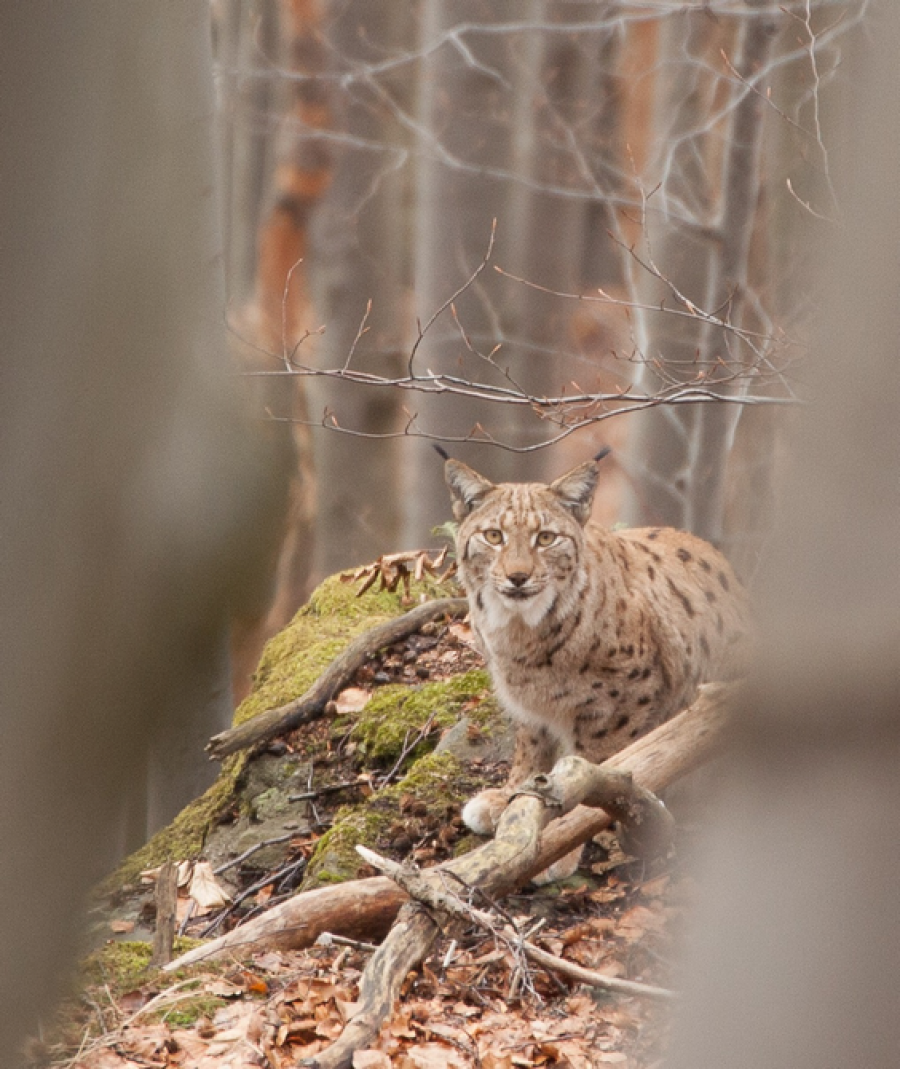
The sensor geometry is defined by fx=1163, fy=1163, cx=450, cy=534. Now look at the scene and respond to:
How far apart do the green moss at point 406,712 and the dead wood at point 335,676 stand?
0.50 ft

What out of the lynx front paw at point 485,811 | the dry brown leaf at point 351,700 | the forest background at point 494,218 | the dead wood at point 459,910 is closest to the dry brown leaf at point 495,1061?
the dead wood at point 459,910

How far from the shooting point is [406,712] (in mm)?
3033

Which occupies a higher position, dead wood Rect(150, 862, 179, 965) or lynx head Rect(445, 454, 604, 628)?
lynx head Rect(445, 454, 604, 628)

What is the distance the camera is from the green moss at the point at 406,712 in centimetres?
298

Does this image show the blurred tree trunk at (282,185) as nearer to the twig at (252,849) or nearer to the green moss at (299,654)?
the green moss at (299,654)

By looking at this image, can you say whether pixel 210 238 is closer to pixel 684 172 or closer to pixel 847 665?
pixel 847 665

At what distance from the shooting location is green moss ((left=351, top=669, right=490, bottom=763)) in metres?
2.98

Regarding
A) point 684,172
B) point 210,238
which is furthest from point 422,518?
point 210,238

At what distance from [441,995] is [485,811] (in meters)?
0.61

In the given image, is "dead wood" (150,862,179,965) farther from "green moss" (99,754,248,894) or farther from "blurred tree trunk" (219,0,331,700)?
"blurred tree trunk" (219,0,331,700)

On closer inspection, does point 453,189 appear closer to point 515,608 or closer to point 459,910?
point 515,608

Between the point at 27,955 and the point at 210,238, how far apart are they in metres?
0.22

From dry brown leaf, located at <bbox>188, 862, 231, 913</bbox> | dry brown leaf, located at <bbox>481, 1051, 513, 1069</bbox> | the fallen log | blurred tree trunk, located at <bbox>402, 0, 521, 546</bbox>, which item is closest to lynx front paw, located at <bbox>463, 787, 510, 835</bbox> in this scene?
the fallen log

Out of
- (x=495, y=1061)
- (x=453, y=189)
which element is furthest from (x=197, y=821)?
(x=453, y=189)
